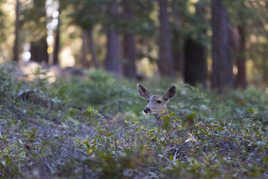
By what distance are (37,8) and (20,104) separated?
10118 millimetres

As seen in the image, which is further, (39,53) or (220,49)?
(39,53)

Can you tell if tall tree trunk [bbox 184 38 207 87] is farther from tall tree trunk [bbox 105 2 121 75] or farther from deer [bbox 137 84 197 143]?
deer [bbox 137 84 197 143]

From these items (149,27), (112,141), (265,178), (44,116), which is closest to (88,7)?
(149,27)

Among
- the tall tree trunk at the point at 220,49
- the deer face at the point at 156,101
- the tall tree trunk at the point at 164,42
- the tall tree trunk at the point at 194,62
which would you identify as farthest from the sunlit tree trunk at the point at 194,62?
the deer face at the point at 156,101

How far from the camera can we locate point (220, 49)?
552 inches

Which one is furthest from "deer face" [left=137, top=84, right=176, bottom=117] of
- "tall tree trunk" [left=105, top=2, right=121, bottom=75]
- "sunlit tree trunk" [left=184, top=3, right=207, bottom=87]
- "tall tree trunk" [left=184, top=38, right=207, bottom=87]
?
"tall tree trunk" [left=105, top=2, right=121, bottom=75]

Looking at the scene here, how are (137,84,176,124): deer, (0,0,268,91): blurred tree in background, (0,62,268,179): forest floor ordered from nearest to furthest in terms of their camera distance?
(0,62,268,179): forest floor → (137,84,176,124): deer → (0,0,268,91): blurred tree in background

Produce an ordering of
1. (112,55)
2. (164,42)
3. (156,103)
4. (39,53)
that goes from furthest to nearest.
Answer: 1. (112,55)
2. (39,53)
3. (164,42)
4. (156,103)

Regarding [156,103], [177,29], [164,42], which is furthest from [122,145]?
[177,29]

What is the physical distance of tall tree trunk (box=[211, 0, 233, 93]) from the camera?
14.0 metres

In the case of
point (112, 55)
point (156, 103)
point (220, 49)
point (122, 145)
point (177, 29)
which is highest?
point (177, 29)

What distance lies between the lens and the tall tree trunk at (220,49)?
13953 millimetres

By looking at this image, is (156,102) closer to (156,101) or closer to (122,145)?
(156,101)

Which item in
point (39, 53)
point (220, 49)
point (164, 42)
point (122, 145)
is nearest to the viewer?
point (122, 145)
